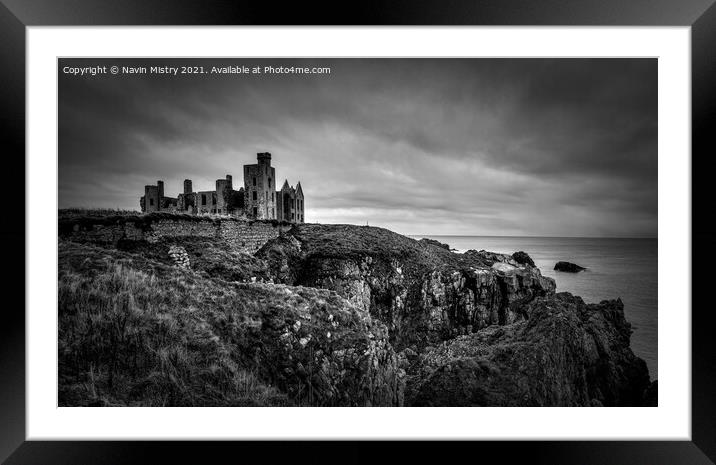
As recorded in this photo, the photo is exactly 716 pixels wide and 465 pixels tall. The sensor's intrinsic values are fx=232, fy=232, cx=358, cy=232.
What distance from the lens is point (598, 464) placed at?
381 cm

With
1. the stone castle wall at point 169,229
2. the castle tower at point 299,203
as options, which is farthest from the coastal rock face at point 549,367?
the stone castle wall at point 169,229

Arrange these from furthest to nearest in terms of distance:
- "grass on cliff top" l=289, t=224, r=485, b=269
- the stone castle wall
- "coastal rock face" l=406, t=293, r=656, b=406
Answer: "grass on cliff top" l=289, t=224, r=485, b=269, the stone castle wall, "coastal rock face" l=406, t=293, r=656, b=406

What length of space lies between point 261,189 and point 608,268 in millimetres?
8597

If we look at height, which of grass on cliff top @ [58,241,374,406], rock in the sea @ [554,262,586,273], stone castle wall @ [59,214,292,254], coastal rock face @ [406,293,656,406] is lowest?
coastal rock face @ [406,293,656,406]

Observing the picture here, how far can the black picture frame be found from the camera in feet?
11.3

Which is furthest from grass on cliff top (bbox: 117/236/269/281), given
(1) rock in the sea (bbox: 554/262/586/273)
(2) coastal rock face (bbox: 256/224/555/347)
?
(1) rock in the sea (bbox: 554/262/586/273)

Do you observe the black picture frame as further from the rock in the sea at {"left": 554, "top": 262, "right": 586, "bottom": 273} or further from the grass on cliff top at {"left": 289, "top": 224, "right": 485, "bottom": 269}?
the grass on cliff top at {"left": 289, "top": 224, "right": 485, "bottom": 269}

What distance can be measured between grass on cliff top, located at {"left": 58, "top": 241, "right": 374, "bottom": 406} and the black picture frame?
667mm

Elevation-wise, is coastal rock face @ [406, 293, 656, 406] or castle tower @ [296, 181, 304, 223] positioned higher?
castle tower @ [296, 181, 304, 223]

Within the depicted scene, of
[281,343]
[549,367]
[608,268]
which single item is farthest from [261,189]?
[608,268]

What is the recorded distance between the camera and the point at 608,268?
517 cm

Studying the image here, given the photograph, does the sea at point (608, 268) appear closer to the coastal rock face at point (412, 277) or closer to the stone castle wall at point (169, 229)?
the coastal rock face at point (412, 277)

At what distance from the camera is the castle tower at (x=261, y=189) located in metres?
5.49
